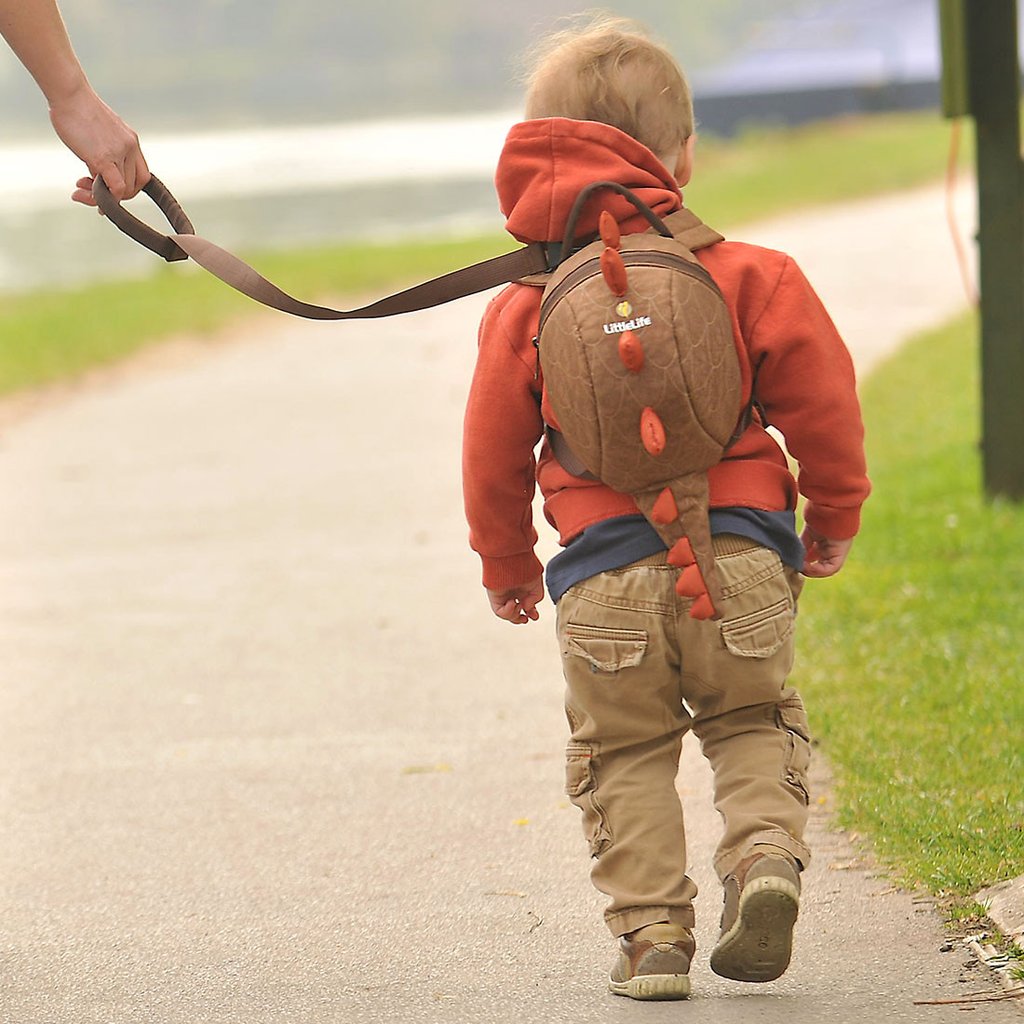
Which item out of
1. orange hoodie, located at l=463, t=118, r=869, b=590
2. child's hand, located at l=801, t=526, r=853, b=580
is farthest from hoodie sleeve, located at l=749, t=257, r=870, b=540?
child's hand, located at l=801, t=526, r=853, b=580

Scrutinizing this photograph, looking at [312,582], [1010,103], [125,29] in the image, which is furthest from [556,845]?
→ [125,29]

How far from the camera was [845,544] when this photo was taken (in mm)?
3182

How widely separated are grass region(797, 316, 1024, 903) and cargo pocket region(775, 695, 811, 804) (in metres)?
0.52

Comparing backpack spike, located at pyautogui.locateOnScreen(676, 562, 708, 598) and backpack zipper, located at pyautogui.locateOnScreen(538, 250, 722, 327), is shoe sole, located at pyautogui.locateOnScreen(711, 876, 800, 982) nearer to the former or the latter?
backpack spike, located at pyautogui.locateOnScreen(676, 562, 708, 598)

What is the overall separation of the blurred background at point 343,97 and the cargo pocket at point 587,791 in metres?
1.15

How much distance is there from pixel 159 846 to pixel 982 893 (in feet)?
6.14

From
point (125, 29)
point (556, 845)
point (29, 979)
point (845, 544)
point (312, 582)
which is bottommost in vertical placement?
point (125, 29)

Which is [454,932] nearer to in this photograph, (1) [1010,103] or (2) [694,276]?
(2) [694,276]

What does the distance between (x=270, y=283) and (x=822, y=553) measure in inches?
43.6

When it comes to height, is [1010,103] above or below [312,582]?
above

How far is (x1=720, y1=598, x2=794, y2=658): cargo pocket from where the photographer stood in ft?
9.58

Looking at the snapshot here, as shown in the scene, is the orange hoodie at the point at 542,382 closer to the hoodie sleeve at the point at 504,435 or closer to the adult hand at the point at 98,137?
the hoodie sleeve at the point at 504,435

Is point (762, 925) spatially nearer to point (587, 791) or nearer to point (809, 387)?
point (587, 791)

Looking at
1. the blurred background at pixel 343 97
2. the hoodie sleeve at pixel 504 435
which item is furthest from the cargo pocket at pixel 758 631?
the blurred background at pixel 343 97
